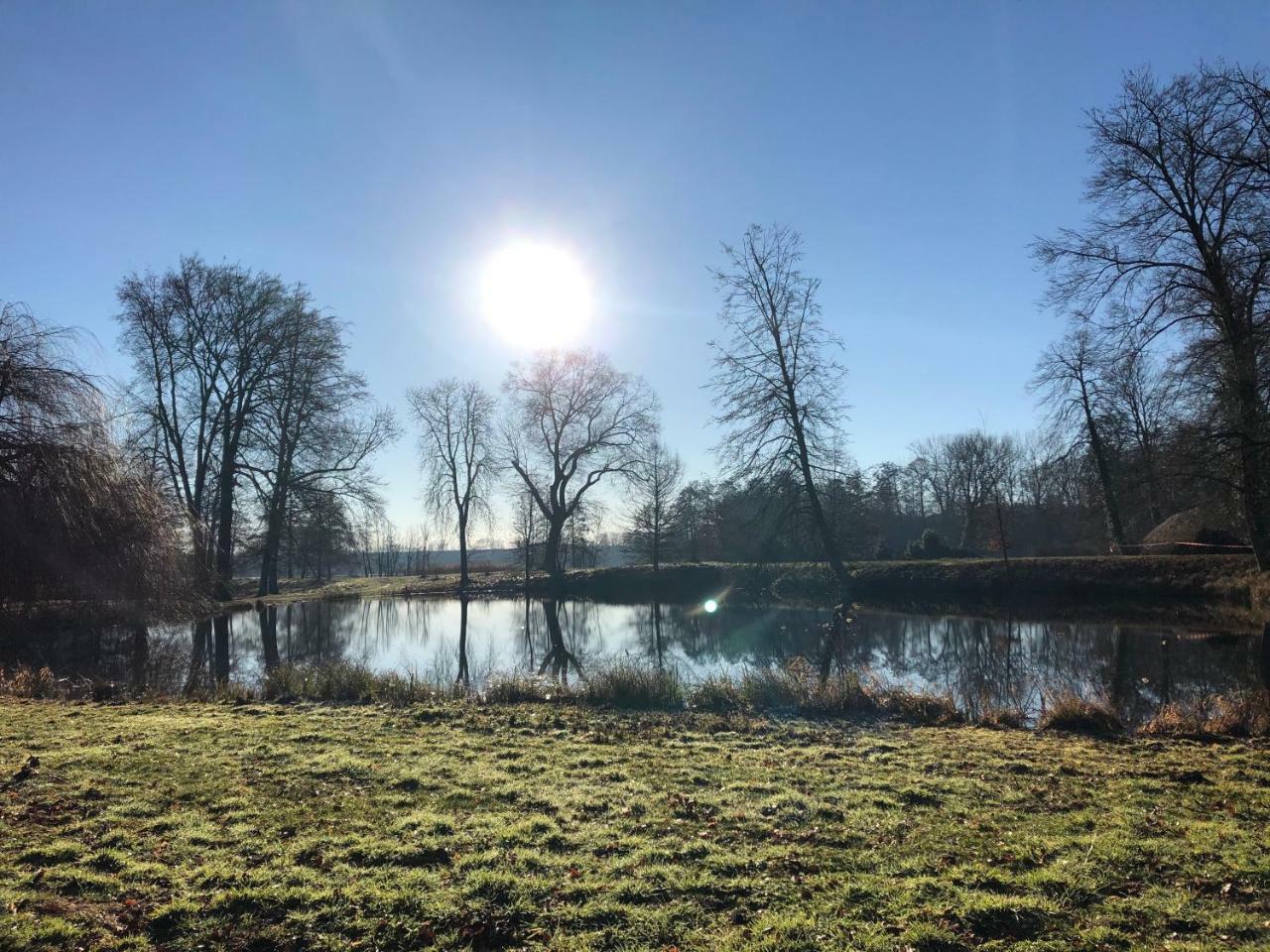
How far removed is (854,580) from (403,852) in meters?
26.6

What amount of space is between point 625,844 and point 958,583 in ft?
87.0

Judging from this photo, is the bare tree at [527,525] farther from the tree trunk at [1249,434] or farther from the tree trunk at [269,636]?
the tree trunk at [1249,434]

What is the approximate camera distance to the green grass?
3.54m

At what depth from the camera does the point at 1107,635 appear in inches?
664

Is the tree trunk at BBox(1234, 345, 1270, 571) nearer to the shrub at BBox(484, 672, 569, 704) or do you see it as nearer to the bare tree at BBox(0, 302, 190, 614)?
the shrub at BBox(484, 672, 569, 704)

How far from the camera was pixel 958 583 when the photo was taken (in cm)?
2788

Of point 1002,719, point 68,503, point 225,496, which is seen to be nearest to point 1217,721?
point 1002,719

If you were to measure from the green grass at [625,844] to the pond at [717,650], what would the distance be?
14.1 feet

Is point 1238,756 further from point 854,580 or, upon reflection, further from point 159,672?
point 854,580

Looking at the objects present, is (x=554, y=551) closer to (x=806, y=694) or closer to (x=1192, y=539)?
(x=1192, y=539)

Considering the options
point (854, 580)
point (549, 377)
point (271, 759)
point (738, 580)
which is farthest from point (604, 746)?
point (549, 377)

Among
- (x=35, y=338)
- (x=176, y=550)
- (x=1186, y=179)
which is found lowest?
(x=176, y=550)

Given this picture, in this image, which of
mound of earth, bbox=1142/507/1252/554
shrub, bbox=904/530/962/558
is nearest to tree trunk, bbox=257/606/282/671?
mound of earth, bbox=1142/507/1252/554

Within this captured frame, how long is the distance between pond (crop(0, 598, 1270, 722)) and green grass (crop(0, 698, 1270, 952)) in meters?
4.29
